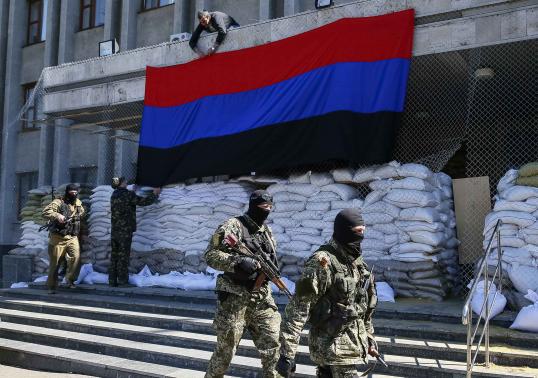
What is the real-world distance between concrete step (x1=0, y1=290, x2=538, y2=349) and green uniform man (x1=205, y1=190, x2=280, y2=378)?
2.01 metres

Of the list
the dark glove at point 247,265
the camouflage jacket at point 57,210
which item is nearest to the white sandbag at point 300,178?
the camouflage jacket at point 57,210

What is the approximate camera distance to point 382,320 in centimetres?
621

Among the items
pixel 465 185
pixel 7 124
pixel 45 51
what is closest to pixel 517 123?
pixel 465 185

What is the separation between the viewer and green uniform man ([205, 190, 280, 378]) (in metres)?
4.16

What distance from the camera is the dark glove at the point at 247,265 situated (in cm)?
411

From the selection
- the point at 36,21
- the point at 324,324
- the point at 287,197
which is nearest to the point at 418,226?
the point at 287,197

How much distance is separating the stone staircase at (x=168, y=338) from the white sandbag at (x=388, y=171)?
1694 millimetres

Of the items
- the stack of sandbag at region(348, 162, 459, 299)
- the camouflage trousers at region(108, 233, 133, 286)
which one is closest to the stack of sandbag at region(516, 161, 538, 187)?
the stack of sandbag at region(348, 162, 459, 299)

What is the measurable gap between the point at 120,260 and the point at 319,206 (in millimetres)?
3657

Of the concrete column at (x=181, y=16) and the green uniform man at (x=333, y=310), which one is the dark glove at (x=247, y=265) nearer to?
the green uniform man at (x=333, y=310)

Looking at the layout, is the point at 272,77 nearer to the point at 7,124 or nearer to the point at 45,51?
the point at 45,51

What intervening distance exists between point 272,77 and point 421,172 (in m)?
2.97

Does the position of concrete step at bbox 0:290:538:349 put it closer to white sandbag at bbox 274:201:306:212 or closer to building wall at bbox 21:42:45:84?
white sandbag at bbox 274:201:306:212

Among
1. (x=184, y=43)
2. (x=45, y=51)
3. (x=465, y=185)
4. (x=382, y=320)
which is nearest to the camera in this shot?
(x=382, y=320)
